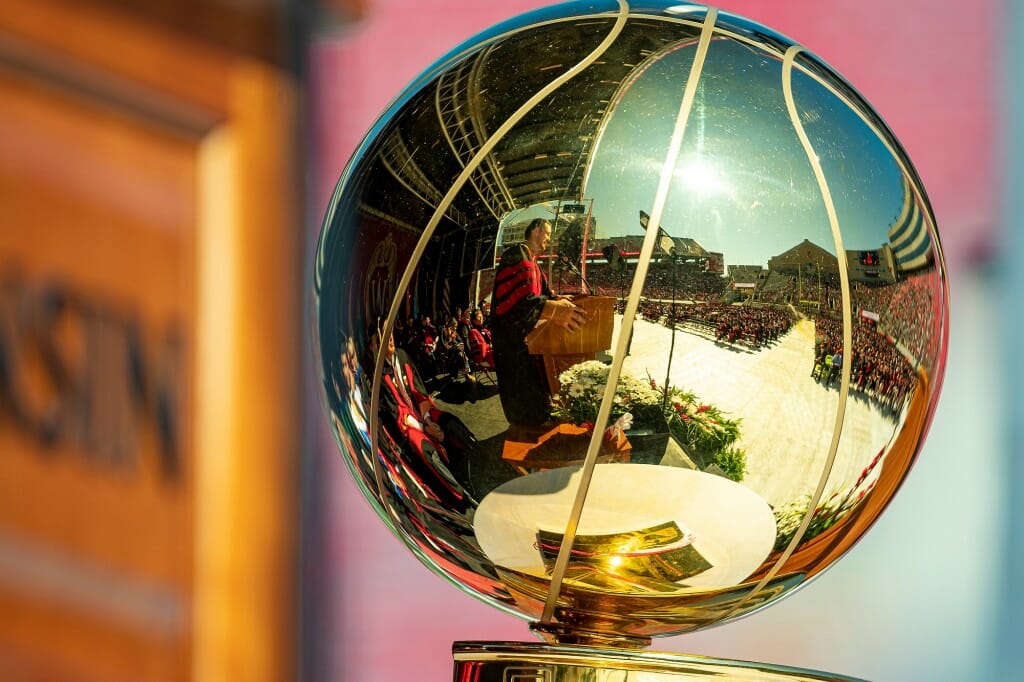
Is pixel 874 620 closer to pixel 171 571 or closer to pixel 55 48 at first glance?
pixel 171 571

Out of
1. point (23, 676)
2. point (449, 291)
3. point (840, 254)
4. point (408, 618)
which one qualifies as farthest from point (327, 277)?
point (408, 618)

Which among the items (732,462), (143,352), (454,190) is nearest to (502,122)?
(454,190)

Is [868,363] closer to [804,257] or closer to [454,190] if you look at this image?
[804,257]

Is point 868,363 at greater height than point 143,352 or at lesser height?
lesser

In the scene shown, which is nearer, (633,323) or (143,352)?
(633,323)

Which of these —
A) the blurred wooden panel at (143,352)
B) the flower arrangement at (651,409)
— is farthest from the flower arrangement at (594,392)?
the blurred wooden panel at (143,352)

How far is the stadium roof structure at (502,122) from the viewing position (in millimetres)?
380

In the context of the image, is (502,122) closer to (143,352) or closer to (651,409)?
(651,409)

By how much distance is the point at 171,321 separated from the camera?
130 centimetres

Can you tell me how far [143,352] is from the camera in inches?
49.1

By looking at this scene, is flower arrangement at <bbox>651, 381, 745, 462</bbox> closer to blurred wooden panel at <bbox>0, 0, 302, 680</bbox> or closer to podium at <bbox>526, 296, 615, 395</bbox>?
podium at <bbox>526, 296, 615, 395</bbox>

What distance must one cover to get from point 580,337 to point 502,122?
75 mm

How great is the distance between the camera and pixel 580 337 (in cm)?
37

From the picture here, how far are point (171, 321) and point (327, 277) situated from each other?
926 mm
